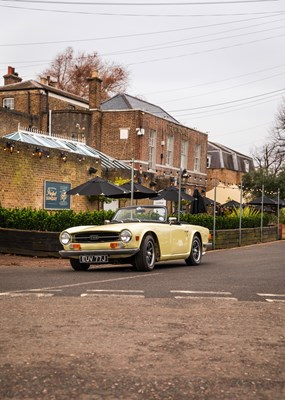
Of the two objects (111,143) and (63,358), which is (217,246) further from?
(63,358)

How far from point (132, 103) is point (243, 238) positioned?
17411 mm

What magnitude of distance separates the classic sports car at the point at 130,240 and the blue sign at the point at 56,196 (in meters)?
10.0

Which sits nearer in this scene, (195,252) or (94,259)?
(94,259)

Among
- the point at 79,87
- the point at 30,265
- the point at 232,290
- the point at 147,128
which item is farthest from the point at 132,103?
the point at 232,290

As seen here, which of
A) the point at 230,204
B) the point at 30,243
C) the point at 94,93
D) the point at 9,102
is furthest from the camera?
the point at 9,102

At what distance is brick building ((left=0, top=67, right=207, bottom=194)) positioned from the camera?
40.6 m

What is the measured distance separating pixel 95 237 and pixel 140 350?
8091mm

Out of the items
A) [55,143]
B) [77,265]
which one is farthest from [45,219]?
[55,143]

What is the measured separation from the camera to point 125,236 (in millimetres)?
12805

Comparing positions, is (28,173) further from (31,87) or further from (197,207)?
(31,87)

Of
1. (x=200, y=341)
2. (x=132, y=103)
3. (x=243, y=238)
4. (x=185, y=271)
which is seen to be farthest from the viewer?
(x=132, y=103)

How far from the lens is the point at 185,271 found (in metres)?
13.5

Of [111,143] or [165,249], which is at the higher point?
[111,143]

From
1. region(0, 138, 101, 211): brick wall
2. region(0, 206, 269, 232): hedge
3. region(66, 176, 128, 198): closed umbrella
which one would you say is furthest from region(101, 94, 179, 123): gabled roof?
region(0, 206, 269, 232): hedge
